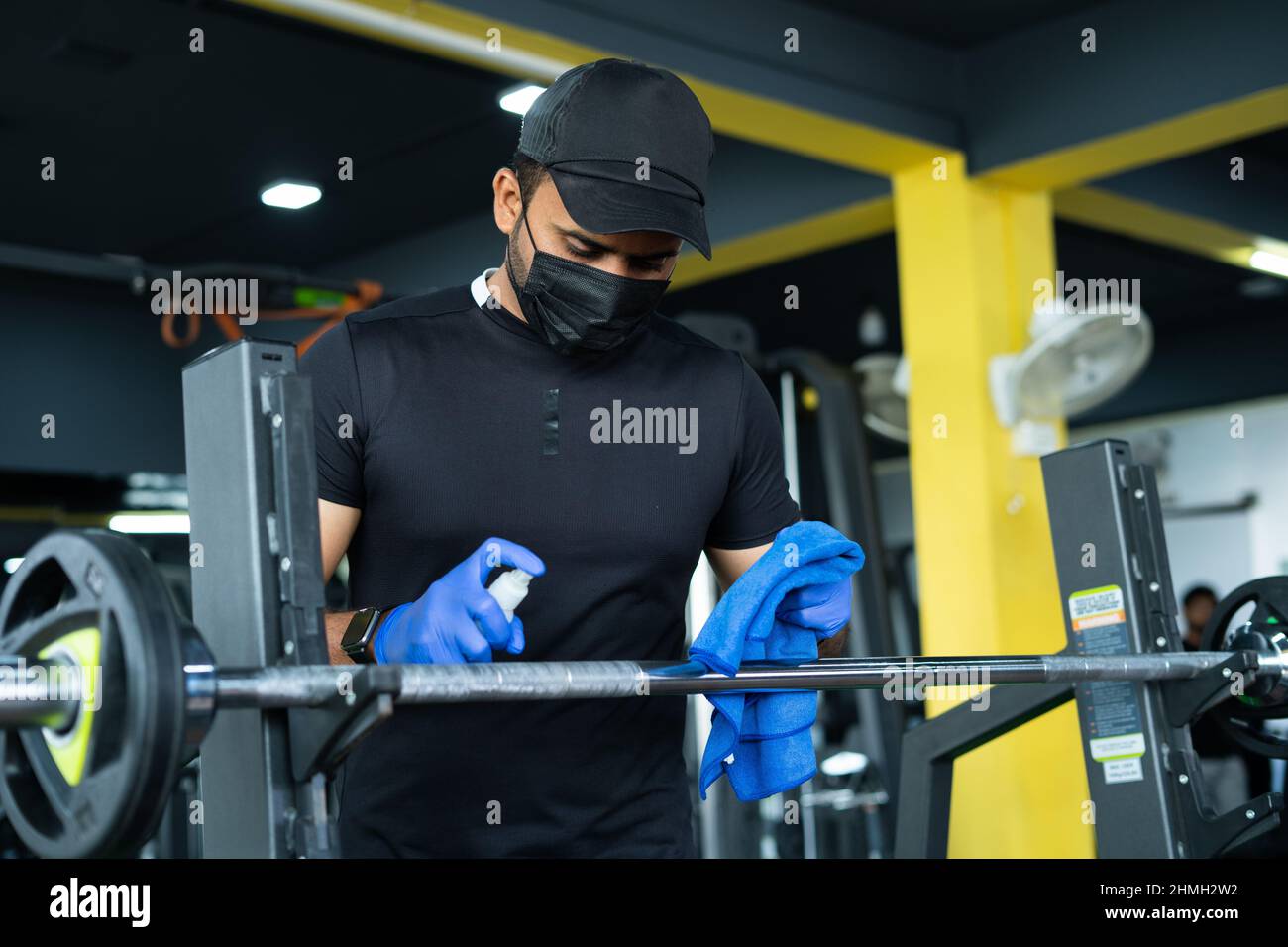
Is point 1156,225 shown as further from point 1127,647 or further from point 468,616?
point 468,616

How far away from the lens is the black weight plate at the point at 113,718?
1.11 meters

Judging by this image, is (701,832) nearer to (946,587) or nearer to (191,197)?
(946,587)

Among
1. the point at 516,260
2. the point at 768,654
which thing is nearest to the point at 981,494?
the point at 516,260

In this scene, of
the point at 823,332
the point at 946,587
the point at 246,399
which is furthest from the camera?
the point at 823,332

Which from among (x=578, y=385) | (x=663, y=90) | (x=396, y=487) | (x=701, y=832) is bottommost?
(x=701, y=832)

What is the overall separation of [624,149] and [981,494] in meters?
3.34

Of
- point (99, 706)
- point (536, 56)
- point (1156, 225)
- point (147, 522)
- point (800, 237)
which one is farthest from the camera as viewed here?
point (147, 522)

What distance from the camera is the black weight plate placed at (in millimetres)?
1109

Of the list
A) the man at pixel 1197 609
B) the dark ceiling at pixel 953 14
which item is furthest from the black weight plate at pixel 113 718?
the man at pixel 1197 609

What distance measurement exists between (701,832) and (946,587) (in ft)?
3.75

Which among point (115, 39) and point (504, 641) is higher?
point (115, 39)

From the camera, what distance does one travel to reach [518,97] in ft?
16.4

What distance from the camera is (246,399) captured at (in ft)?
4.23
